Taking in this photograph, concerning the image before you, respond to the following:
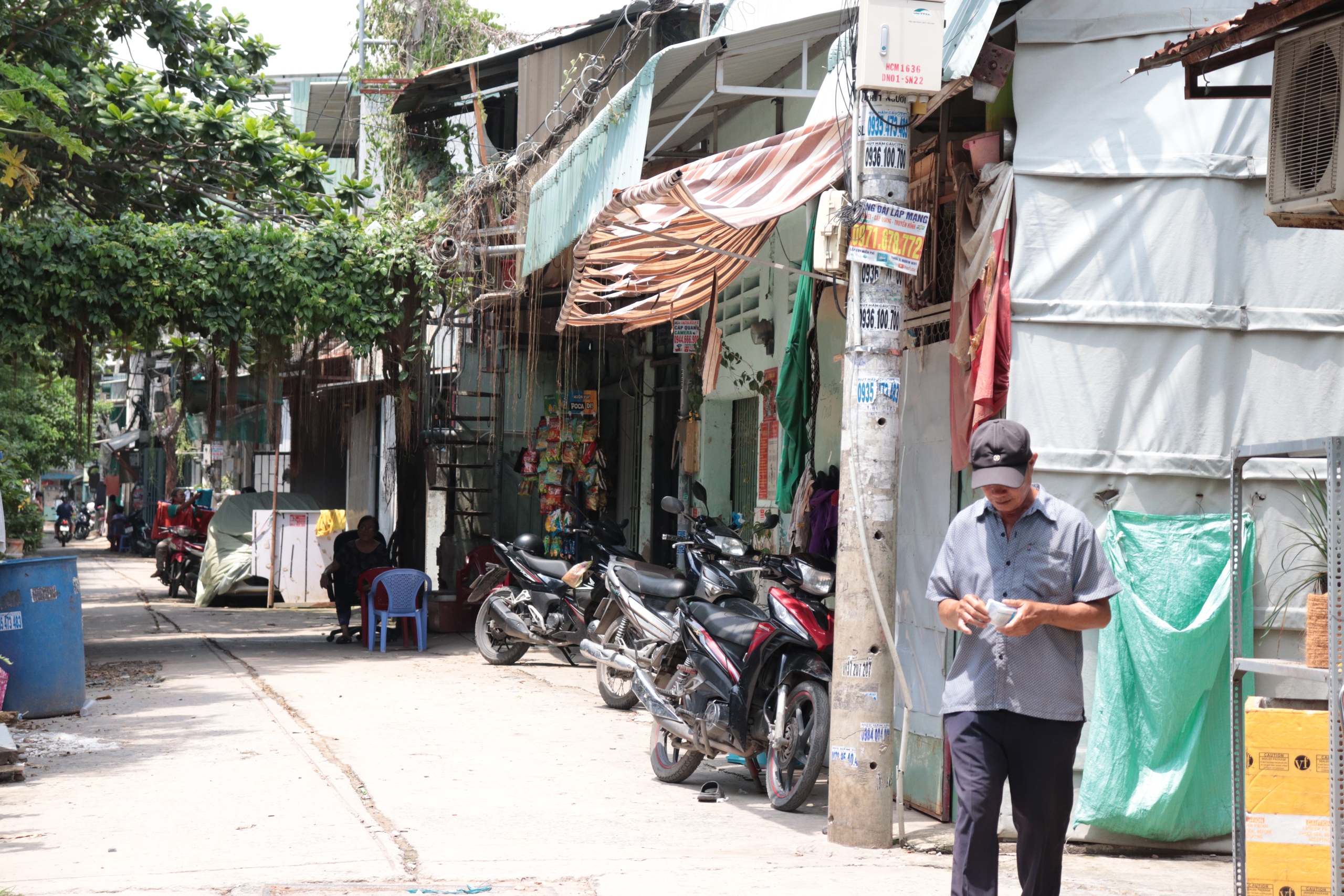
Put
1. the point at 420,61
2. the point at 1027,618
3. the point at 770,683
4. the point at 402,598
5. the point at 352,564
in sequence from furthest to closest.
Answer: the point at 420,61
the point at 352,564
the point at 402,598
the point at 770,683
the point at 1027,618

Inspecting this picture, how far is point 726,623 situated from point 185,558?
50.1ft

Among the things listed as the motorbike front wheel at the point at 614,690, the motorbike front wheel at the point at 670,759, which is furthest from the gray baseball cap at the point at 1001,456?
the motorbike front wheel at the point at 614,690

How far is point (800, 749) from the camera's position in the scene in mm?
6051

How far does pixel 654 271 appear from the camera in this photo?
27.4 ft

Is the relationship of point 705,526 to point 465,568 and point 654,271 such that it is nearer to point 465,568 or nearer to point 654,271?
point 654,271

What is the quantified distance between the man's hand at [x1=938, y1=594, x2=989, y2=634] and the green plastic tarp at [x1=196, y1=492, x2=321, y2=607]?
1545cm

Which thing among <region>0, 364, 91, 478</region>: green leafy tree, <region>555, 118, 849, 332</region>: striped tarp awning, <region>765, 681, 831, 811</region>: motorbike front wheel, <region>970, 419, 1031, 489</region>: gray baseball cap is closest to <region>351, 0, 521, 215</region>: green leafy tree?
<region>0, 364, 91, 478</region>: green leafy tree

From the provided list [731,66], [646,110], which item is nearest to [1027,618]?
[646,110]

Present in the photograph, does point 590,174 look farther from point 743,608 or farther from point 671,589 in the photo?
point 743,608

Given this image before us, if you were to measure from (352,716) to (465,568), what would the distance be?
5238 mm

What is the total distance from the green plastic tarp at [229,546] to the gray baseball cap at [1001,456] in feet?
51.1

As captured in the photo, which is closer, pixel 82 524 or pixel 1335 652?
pixel 1335 652

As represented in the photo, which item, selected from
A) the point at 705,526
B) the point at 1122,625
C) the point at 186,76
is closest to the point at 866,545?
the point at 1122,625

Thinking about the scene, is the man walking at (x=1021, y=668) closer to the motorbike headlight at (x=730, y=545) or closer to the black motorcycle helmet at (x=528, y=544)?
the motorbike headlight at (x=730, y=545)
